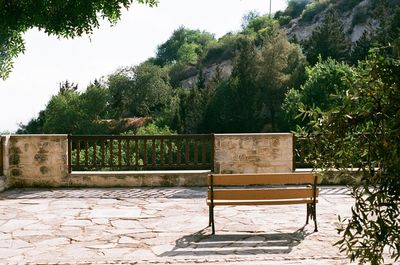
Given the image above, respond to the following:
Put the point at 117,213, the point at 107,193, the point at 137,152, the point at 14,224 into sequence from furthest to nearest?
the point at 137,152 < the point at 107,193 < the point at 117,213 < the point at 14,224

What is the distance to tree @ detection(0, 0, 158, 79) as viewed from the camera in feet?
45.5

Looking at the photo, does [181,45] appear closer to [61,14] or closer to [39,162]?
[61,14]

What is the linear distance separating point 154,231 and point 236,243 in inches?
46.7

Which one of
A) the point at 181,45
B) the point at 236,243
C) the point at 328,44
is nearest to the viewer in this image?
the point at 236,243

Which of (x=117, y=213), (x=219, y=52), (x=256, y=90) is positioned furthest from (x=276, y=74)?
(x=117, y=213)

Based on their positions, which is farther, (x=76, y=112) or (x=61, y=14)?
(x=76, y=112)

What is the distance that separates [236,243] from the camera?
19.9 feet

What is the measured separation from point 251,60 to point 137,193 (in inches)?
1588

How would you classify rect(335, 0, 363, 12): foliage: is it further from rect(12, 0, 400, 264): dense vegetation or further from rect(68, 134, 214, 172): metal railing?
rect(68, 134, 214, 172): metal railing

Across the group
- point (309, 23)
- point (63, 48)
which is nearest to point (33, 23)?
point (309, 23)

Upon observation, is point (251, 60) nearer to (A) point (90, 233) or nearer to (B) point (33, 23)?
(B) point (33, 23)

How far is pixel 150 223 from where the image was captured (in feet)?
23.2

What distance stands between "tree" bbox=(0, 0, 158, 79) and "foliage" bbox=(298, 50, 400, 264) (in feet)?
39.6

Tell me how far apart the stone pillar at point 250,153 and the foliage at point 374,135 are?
751cm
